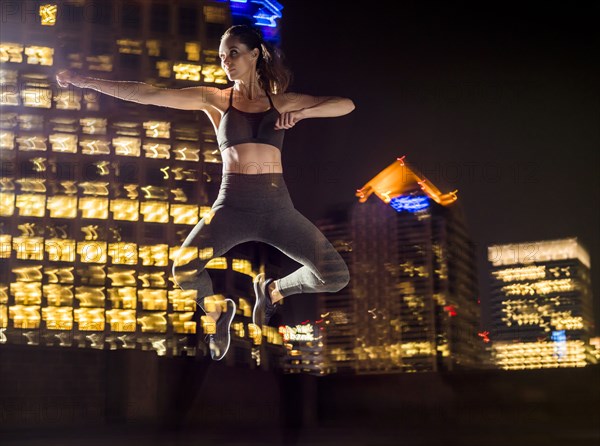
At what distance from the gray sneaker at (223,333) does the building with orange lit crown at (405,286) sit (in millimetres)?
4238

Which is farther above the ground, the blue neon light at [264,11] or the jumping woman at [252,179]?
the blue neon light at [264,11]

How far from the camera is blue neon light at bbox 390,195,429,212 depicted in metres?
11.0

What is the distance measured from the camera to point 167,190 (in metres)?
31.2

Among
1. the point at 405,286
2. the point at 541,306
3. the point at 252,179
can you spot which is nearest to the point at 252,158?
the point at 252,179

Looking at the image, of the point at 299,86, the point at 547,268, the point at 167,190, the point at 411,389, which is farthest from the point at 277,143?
the point at 167,190

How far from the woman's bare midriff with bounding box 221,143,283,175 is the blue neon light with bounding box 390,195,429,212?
5.10 m

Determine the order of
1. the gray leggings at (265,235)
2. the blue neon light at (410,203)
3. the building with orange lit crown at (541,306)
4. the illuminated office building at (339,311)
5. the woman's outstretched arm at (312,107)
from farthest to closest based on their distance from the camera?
the blue neon light at (410,203)
the illuminated office building at (339,311)
the building with orange lit crown at (541,306)
the gray leggings at (265,235)
the woman's outstretched arm at (312,107)

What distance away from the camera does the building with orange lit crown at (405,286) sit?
1024 cm

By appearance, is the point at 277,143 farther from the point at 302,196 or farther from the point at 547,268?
the point at 547,268

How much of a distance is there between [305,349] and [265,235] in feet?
16.0

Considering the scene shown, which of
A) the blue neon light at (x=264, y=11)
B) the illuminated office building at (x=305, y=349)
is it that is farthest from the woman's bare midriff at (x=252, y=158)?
the blue neon light at (x=264, y=11)

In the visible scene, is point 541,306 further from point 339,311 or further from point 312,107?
point 312,107

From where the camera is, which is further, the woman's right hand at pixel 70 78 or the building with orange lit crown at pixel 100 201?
the building with orange lit crown at pixel 100 201

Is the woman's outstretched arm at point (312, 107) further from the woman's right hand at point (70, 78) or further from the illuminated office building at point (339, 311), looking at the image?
the illuminated office building at point (339, 311)
